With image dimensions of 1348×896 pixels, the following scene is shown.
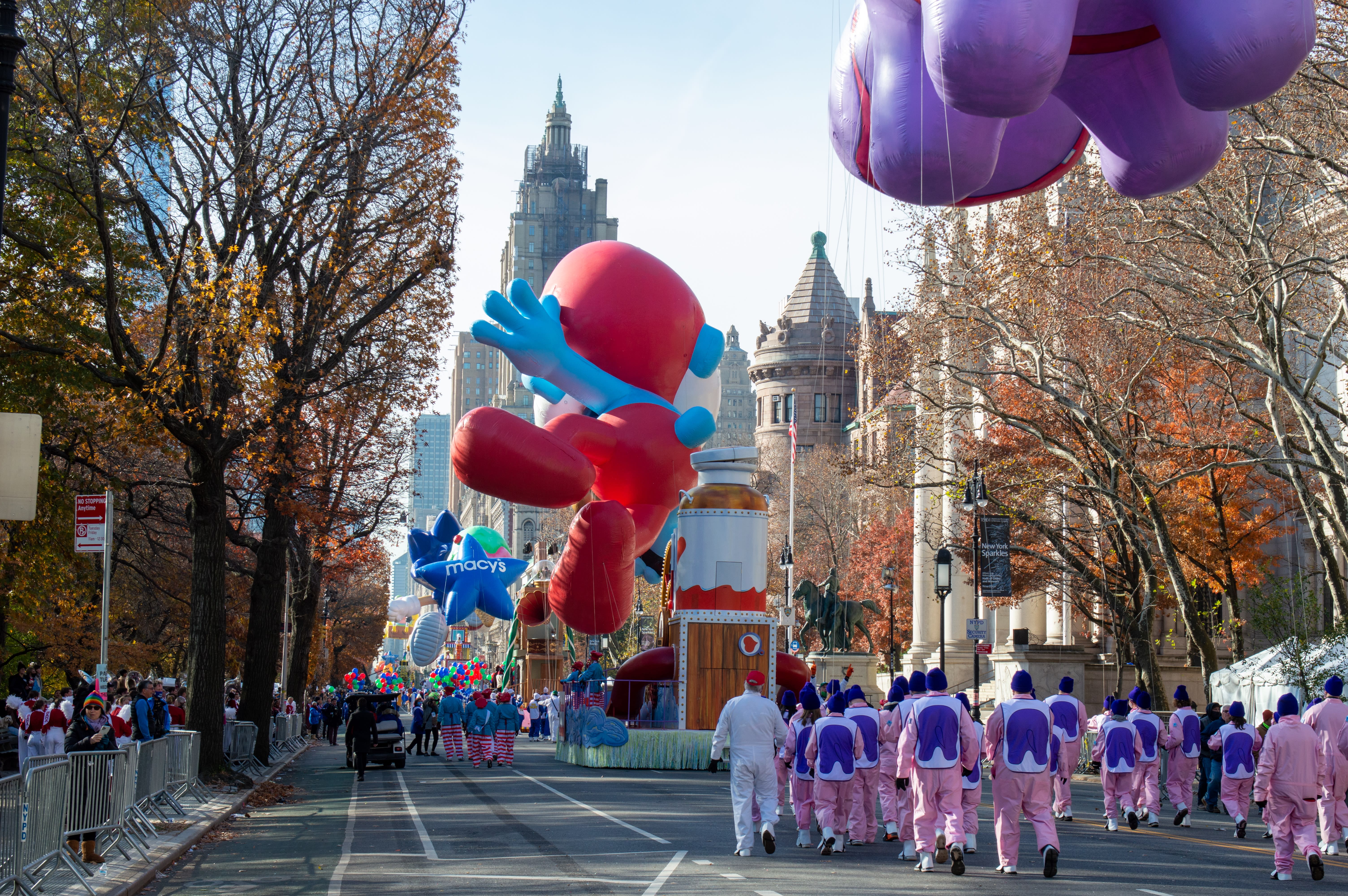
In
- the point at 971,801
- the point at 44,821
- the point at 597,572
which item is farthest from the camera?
the point at 597,572

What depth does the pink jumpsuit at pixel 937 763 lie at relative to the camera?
12.8 meters

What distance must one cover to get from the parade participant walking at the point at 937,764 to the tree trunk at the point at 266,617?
44.7ft

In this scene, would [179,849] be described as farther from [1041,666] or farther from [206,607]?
[1041,666]

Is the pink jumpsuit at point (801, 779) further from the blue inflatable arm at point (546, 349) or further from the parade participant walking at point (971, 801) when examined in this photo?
the blue inflatable arm at point (546, 349)

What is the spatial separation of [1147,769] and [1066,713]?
8.08 feet

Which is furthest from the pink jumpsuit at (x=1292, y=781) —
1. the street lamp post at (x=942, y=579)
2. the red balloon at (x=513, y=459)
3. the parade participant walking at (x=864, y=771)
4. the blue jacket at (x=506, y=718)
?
the blue jacket at (x=506, y=718)

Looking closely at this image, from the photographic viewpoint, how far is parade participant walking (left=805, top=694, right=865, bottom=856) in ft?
46.1

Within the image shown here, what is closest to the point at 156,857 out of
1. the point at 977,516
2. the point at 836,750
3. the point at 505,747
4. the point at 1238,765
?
the point at 836,750

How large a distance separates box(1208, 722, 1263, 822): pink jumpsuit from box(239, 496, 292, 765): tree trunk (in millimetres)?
15394

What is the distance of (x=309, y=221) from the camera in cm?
2256

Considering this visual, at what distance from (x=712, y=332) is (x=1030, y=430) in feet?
24.1

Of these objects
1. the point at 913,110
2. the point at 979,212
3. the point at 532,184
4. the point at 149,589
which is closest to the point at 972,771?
the point at 913,110

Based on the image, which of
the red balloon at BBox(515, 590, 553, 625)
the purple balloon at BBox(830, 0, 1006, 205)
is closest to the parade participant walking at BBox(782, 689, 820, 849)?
the purple balloon at BBox(830, 0, 1006, 205)

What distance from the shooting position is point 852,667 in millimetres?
41750
